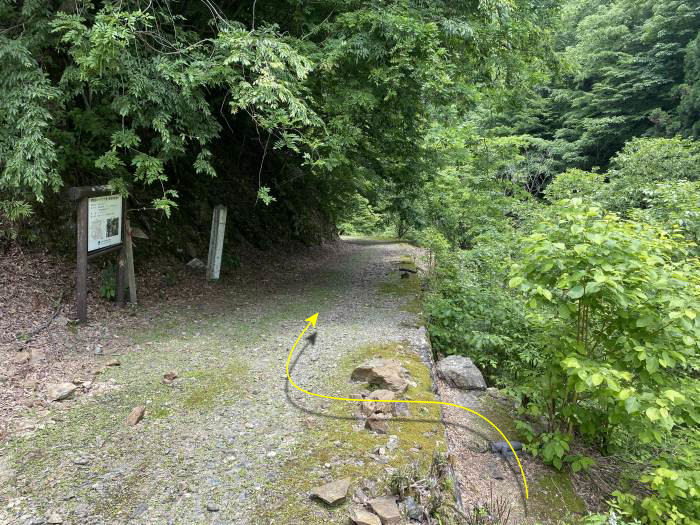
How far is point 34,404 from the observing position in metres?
3.17

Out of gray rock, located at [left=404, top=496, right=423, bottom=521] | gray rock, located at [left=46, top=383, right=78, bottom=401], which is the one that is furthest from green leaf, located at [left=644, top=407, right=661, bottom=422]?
gray rock, located at [left=46, top=383, right=78, bottom=401]

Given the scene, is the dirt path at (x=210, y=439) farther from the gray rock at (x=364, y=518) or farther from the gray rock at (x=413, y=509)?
the gray rock at (x=413, y=509)

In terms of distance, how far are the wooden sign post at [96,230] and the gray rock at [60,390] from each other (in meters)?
1.43

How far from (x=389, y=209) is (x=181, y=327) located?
24.2 feet

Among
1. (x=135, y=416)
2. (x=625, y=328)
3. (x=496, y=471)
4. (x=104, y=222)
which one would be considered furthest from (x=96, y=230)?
(x=625, y=328)

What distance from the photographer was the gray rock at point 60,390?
3268 mm

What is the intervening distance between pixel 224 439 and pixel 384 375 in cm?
141

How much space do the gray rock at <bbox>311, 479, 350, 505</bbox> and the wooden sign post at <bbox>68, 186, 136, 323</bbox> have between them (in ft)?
12.4

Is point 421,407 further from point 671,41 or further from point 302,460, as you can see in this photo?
point 671,41

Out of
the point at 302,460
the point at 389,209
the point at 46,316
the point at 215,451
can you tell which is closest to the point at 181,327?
the point at 46,316

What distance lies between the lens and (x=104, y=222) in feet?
16.2

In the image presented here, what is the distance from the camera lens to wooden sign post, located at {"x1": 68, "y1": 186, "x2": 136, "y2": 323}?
454 cm

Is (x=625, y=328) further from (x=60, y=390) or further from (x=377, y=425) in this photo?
(x=60, y=390)

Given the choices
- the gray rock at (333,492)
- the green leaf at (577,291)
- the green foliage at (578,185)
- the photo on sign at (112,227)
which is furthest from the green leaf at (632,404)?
the green foliage at (578,185)
